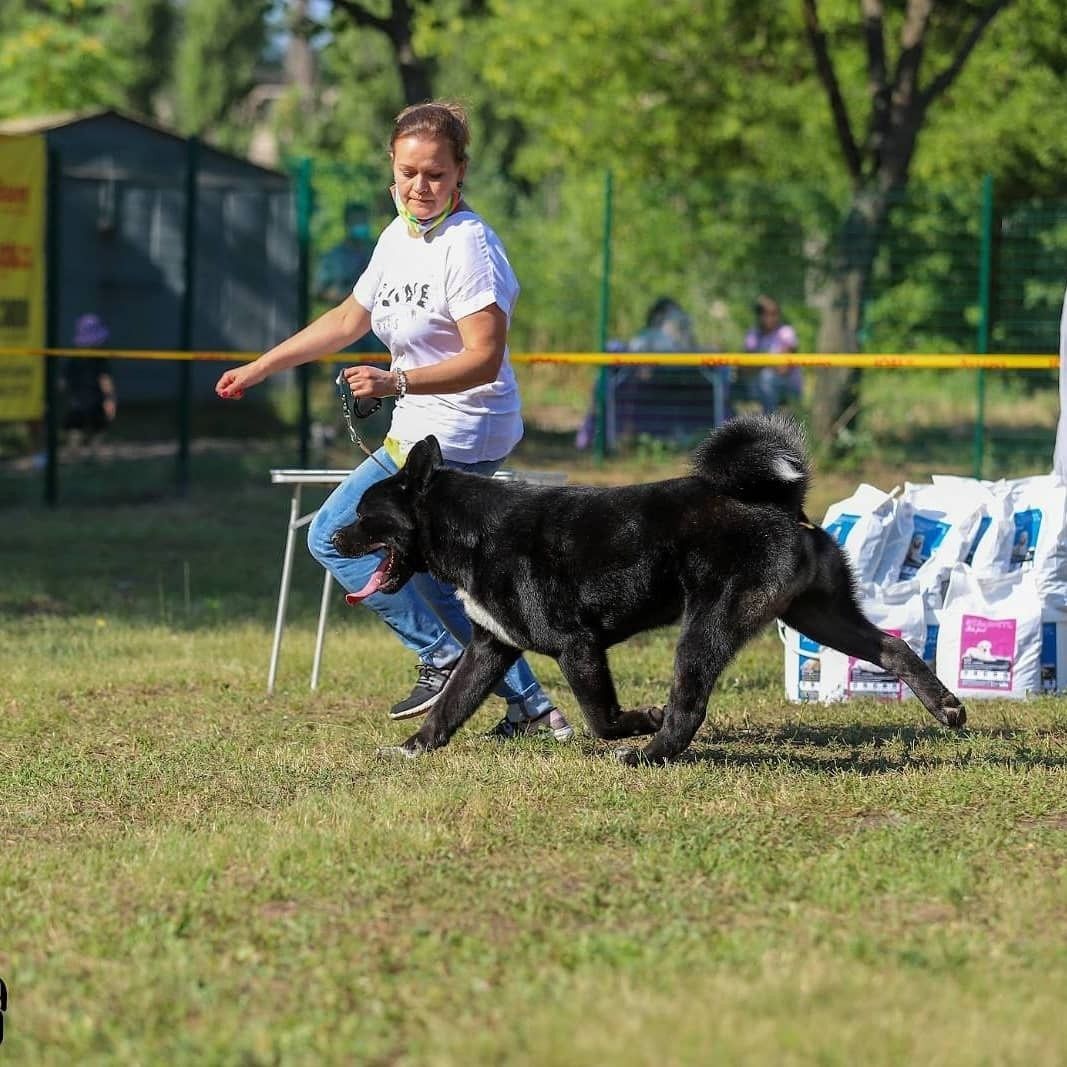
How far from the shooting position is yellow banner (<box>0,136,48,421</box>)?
12.9m

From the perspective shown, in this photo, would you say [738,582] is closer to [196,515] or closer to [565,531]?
[565,531]

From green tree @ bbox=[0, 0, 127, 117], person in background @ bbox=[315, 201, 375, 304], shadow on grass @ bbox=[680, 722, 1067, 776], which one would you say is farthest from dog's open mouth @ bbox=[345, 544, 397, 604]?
green tree @ bbox=[0, 0, 127, 117]

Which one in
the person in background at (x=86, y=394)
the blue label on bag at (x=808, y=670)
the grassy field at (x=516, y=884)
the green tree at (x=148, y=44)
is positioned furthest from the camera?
the green tree at (x=148, y=44)

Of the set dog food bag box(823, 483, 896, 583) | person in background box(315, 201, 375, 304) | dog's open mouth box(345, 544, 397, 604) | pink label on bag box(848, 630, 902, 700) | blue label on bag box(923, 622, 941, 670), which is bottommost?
pink label on bag box(848, 630, 902, 700)

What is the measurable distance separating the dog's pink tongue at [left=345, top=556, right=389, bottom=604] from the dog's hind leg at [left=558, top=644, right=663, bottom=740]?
25.2 inches

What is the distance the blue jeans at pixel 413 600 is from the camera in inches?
225

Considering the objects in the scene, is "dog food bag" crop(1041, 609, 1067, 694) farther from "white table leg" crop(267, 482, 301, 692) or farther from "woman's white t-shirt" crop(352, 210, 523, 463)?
"white table leg" crop(267, 482, 301, 692)

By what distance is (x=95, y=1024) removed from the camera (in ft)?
10.8

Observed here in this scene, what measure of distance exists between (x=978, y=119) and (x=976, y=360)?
1586 centimetres

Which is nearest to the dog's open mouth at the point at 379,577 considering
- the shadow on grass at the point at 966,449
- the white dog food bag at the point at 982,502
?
→ the white dog food bag at the point at 982,502

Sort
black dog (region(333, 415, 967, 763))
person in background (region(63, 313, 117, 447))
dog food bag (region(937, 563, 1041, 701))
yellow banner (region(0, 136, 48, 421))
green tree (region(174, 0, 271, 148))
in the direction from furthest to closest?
green tree (region(174, 0, 271, 148)) < person in background (region(63, 313, 117, 447)) < yellow banner (region(0, 136, 48, 421)) < dog food bag (region(937, 563, 1041, 701)) < black dog (region(333, 415, 967, 763))

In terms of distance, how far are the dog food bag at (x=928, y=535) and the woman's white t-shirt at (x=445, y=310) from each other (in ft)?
5.95

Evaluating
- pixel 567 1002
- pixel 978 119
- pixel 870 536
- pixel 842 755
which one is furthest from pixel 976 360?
pixel 978 119

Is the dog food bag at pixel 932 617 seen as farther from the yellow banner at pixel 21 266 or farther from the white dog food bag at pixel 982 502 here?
the yellow banner at pixel 21 266
